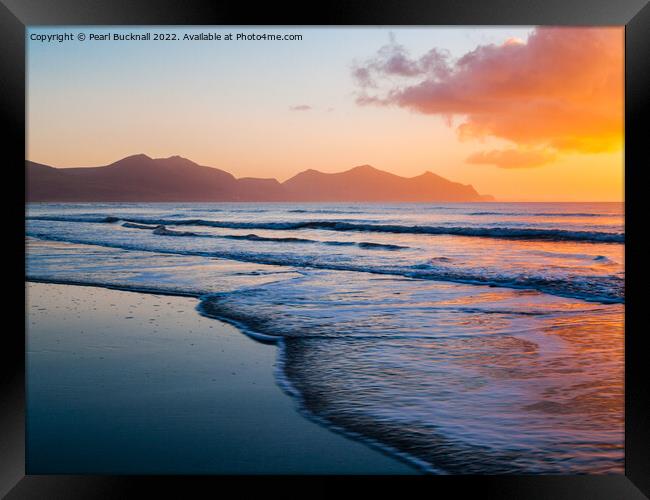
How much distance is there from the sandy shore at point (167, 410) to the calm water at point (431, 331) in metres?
0.22

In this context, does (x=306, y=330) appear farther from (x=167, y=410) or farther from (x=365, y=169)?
(x=365, y=169)

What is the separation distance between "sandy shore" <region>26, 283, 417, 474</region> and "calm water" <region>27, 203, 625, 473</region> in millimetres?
221

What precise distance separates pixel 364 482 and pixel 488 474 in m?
0.63

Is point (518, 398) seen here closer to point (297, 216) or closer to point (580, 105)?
point (297, 216)

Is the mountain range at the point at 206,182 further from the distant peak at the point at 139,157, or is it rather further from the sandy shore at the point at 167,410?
the sandy shore at the point at 167,410

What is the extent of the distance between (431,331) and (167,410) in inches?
107

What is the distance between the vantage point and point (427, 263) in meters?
12.4

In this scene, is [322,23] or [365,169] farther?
[365,169]

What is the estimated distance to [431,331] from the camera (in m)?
5.66

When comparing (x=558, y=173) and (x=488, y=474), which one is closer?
(x=488, y=474)

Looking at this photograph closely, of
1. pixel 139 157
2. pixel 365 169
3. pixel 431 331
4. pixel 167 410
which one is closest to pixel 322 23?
pixel 167 410
